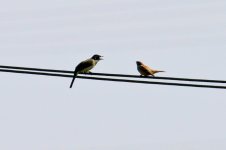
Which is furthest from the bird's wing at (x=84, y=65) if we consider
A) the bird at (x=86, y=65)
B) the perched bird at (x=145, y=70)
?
the perched bird at (x=145, y=70)

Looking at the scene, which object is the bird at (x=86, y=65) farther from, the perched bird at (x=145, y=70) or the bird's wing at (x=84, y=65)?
the perched bird at (x=145, y=70)

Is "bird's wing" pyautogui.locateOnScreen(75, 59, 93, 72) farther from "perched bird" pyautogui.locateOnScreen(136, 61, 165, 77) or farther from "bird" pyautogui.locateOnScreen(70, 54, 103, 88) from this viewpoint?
"perched bird" pyautogui.locateOnScreen(136, 61, 165, 77)

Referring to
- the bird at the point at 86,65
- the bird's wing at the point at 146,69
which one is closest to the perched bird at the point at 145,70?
the bird's wing at the point at 146,69

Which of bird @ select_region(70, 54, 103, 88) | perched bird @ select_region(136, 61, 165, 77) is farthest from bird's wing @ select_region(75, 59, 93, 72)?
perched bird @ select_region(136, 61, 165, 77)

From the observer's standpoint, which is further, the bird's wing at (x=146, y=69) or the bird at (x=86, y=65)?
the bird's wing at (x=146, y=69)

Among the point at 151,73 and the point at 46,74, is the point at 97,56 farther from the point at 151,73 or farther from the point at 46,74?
the point at 46,74

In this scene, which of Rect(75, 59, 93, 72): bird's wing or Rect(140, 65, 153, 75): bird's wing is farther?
Rect(140, 65, 153, 75): bird's wing

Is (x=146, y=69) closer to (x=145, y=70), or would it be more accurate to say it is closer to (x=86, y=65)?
(x=145, y=70)

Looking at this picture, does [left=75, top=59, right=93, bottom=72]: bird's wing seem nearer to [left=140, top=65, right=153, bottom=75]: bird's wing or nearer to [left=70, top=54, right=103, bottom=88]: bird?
[left=70, top=54, right=103, bottom=88]: bird

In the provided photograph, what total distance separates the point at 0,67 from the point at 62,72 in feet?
3.81

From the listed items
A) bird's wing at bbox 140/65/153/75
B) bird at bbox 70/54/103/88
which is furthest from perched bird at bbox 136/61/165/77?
bird at bbox 70/54/103/88

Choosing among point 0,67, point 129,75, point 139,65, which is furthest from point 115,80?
point 139,65

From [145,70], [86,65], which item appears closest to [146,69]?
[145,70]

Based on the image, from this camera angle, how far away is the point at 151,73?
21188mm
